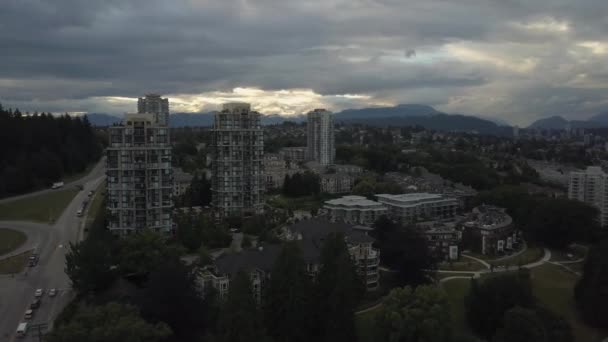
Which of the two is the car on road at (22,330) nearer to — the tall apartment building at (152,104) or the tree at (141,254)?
the tree at (141,254)

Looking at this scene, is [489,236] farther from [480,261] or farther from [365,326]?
[365,326]

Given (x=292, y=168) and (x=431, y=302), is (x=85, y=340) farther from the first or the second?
(x=292, y=168)

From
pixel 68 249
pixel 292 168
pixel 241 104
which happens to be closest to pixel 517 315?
pixel 68 249

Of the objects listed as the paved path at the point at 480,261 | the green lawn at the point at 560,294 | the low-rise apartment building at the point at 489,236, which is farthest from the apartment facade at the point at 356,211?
the green lawn at the point at 560,294

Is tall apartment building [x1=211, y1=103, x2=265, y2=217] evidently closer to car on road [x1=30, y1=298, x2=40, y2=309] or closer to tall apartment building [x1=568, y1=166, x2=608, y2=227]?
car on road [x1=30, y1=298, x2=40, y2=309]

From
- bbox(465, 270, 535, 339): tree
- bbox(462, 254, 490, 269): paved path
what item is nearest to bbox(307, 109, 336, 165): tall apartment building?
bbox(462, 254, 490, 269): paved path

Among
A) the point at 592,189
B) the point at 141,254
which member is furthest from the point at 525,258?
the point at 141,254

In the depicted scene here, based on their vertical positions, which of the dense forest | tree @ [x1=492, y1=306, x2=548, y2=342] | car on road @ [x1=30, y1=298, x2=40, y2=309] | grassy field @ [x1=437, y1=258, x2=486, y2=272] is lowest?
grassy field @ [x1=437, y1=258, x2=486, y2=272]
